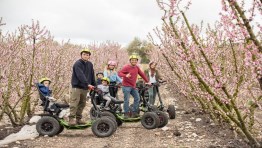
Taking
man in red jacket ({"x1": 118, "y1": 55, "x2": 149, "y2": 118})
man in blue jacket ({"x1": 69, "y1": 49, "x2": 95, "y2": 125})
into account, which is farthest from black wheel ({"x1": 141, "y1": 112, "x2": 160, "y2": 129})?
man in blue jacket ({"x1": 69, "y1": 49, "x2": 95, "y2": 125})

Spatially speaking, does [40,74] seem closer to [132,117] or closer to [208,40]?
[132,117]

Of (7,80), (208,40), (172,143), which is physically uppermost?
(208,40)

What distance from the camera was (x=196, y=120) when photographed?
9.94 m

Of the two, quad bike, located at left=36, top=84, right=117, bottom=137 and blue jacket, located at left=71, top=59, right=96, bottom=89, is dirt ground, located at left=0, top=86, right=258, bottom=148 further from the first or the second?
blue jacket, located at left=71, top=59, right=96, bottom=89

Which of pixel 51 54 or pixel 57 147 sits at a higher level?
pixel 51 54

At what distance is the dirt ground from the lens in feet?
23.0

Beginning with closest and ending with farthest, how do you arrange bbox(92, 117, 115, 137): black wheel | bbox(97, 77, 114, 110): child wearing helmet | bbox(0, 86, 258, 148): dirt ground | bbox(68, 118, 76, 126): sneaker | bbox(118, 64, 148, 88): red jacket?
1. bbox(0, 86, 258, 148): dirt ground
2. bbox(92, 117, 115, 137): black wheel
3. bbox(68, 118, 76, 126): sneaker
4. bbox(97, 77, 114, 110): child wearing helmet
5. bbox(118, 64, 148, 88): red jacket

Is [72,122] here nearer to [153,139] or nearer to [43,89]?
[43,89]

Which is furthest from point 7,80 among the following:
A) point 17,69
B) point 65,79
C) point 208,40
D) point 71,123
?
point 208,40

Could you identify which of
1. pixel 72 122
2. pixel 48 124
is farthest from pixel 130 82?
pixel 48 124

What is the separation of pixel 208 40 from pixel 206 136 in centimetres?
216

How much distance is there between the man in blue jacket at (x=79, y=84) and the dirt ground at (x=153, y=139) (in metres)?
0.52

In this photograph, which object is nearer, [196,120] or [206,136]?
[206,136]

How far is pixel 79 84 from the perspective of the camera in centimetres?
805
